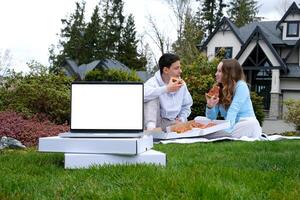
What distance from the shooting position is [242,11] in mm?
58156

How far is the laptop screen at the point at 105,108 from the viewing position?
14.2 ft

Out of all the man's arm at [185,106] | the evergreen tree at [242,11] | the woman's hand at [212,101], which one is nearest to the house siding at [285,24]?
the evergreen tree at [242,11]

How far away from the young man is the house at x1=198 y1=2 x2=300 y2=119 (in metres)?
27.9

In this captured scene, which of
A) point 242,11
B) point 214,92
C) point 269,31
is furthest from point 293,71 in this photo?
point 214,92

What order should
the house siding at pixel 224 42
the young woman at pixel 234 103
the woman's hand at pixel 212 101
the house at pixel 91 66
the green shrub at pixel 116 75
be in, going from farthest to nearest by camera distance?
the house at pixel 91 66, the house siding at pixel 224 42, the green shrub at pixel 116 75, the woman's hand at pixel 212 101, the young woman at pixel 234 103

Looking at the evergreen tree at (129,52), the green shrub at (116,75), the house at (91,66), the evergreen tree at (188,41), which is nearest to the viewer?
the green shrub at (116,75)

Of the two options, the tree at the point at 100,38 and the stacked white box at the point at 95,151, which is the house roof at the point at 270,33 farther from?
the stacked white box at the point at 95,151

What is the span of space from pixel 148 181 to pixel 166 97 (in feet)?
14.8

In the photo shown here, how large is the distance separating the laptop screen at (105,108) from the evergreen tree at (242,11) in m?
54.9

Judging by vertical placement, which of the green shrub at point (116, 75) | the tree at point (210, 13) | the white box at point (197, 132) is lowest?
the white box at point (197, 132)

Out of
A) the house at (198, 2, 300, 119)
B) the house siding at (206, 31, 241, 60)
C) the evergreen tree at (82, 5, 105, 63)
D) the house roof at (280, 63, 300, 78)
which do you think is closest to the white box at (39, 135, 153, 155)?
the house at (198, 2, 300, 119)

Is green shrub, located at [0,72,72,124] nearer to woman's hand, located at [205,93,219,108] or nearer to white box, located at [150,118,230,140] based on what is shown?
woman's hand, located at [205,93,219,108]

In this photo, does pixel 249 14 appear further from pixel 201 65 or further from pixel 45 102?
pixel 45 102

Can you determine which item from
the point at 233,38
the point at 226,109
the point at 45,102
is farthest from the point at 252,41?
the point at 226,109
